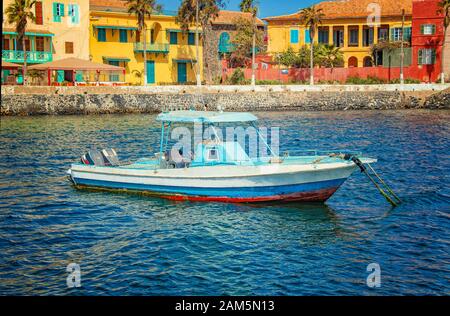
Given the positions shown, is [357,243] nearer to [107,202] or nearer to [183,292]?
[183,292]

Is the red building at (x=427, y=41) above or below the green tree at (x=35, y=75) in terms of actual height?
above

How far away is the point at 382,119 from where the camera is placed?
48.1 m

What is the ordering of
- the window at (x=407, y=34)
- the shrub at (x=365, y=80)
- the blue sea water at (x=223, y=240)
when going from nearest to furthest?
the blue sea water at (x=223, y=240) < the shrub at (x=365, y=80) < the window at (x=407, y=34)

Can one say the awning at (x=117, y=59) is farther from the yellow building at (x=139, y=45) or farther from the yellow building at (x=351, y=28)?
the yellow building at (x=351, y=28)

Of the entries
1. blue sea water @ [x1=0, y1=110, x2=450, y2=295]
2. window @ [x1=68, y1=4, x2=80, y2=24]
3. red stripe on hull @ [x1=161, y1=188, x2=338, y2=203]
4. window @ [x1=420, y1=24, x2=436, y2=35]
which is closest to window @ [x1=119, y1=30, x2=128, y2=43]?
window @ [x1=68, y1=4, x2=80, y2=24]

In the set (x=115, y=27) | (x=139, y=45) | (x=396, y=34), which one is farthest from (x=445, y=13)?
(x=115, y=27)

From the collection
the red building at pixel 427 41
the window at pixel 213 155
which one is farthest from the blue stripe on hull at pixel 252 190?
the red building at pixel 427 41

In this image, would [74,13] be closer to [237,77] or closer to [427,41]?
[237,77]

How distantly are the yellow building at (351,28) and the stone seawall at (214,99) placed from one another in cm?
1168

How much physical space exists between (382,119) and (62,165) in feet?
94.4

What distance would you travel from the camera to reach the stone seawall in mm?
51469

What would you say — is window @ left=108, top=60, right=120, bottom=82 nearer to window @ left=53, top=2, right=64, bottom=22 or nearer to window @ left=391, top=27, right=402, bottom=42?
window @ left=53, top=2, right=64, bottom=22

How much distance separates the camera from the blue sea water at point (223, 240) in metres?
12.5

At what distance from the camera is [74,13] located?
6016cm
